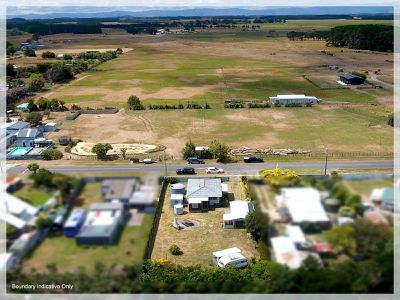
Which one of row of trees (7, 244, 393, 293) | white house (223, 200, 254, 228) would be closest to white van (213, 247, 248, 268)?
white house (223, 200, 254, 228)

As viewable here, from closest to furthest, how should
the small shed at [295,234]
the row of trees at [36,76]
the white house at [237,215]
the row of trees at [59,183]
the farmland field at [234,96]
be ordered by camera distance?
the row of trees at [59,183]
the small shed at [295,234]
the white house at [237,215]
the farmland field at [234,96]
the row of trees at [36,76]

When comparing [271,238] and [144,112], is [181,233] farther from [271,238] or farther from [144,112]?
[144,112]

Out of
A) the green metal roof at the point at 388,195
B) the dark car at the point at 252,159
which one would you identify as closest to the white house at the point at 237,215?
the dark car at the point at 252,159

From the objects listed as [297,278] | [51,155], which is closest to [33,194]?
[297,278]

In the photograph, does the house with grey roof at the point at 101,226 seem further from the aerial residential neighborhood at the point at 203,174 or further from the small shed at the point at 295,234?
the small shed at the point at 295,234

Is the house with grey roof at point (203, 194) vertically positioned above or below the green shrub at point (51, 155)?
below

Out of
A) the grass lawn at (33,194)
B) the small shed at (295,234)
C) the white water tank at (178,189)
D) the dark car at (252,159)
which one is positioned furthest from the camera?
the dark car at (252,159)

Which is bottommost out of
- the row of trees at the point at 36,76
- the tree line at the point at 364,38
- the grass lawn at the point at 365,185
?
the grass lawn at the point at 365,185

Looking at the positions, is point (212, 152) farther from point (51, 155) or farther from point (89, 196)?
point (89, 196)
